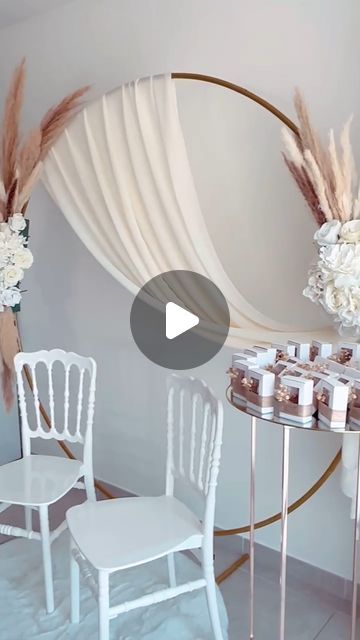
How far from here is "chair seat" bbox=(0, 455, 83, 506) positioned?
1.83m

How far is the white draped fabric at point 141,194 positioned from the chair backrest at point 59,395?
0.44 m

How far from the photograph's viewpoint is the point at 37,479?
1955mm

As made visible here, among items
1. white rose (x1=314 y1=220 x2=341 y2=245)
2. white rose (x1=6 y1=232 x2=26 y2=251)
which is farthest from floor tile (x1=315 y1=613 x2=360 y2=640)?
white rose (x1=6 y1=232 x2=26 y2=251)

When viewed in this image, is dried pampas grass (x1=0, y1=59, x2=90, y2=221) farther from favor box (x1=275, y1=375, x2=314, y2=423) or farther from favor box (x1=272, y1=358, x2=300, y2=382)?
favor box (x1=275, y1=375, x2=314, y2=423)

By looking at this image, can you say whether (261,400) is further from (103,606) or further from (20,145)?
(20,145)

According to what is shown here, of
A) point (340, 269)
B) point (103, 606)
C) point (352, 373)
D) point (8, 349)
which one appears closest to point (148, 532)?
point (103, 606)

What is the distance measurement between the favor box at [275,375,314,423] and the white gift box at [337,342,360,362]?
24 cm

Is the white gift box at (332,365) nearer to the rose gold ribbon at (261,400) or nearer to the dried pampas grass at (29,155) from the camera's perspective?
the rose gold ribbon at (261,400)

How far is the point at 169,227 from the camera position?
6.22 ft

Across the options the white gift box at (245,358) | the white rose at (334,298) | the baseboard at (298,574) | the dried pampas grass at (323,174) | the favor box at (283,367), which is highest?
the dried pampas grass at (323,174)

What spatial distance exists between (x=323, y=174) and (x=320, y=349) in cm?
48

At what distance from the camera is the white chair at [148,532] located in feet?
4.83

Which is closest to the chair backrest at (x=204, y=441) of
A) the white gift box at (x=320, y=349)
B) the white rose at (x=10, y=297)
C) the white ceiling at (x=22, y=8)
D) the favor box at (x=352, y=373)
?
the white gift box at (x=320, y=349)

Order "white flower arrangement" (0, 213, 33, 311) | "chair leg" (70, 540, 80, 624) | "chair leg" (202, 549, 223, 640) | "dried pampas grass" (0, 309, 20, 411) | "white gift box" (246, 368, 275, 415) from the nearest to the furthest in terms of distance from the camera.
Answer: "white gift box" (246, 368, 275, 415) < "chair leg" (202, 549, 223, 640) < "chair leg" (70, 540, 80, 624) < "white flower arrangement" (0, 213, 33, 311) < "dried pampas grass" (0, 309, 20, 411)
